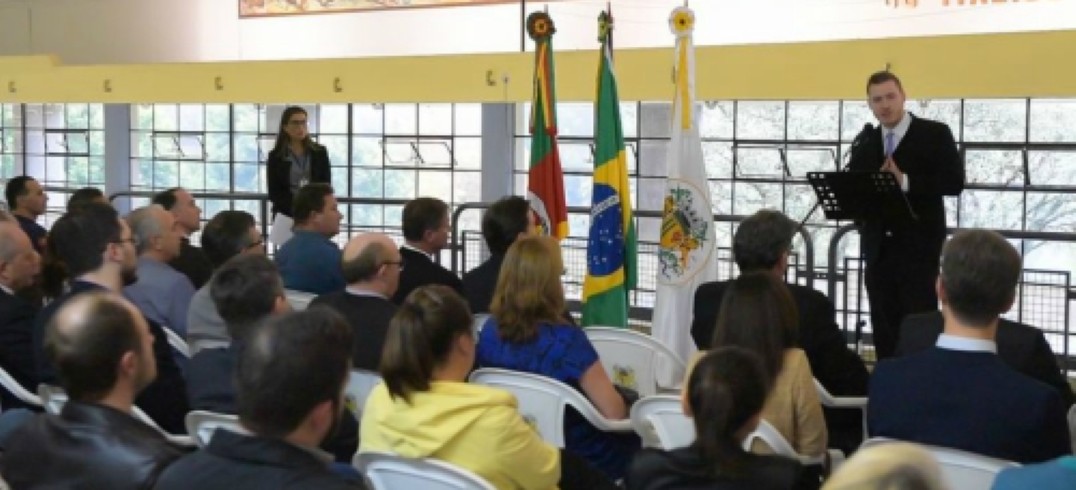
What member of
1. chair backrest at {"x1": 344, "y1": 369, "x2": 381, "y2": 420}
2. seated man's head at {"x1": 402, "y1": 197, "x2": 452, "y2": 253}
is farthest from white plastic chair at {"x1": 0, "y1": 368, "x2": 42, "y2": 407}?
seated man's head at {"x1": 402, "y1": 197, "x2": 452, "y2": 253}

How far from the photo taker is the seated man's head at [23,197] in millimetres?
8211

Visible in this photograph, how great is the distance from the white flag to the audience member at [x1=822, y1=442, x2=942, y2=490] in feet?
15.7

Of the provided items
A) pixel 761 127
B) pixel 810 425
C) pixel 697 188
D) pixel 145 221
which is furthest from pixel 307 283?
pixel 761 127

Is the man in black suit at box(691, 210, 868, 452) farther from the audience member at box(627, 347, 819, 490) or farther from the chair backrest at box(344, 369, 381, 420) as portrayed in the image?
the audience member at box(627, 347, 819, 490)

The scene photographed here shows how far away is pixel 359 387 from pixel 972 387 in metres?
1.92

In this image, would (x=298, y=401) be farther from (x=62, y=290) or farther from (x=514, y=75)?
(x=514, y=75)

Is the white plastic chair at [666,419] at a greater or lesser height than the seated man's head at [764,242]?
lesser

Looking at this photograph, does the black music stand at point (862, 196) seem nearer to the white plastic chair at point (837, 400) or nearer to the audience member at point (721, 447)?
the white plastic chair at point (837, 400)

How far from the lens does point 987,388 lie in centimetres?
308

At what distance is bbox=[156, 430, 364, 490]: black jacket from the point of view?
7.51 ft

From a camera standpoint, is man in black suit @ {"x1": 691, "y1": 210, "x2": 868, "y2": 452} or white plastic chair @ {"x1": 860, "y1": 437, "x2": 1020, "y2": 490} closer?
white plastic chair @ {"x1": 860, "y1": 437, "x2": 1020, "y2": 490}

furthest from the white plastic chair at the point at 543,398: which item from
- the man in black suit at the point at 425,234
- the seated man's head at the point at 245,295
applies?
the man in black suit at the point at 425,234

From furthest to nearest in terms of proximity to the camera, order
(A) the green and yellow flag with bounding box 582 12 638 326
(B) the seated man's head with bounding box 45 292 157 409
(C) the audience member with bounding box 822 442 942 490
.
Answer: (A) the green and yellow flag with bounding box 582 12 638 326, (B) the seated man's head with bounding box 45 292 157 409, (C) the audience member with bounding box 822 442 942 490

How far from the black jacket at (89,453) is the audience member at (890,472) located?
1.45 m
